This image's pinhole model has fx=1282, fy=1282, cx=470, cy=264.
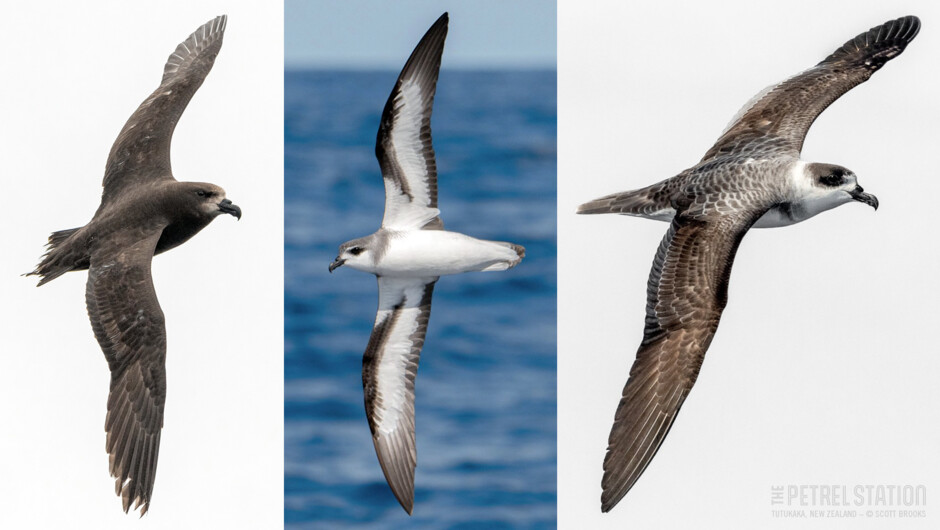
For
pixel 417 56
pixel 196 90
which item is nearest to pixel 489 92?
pixel 196 90

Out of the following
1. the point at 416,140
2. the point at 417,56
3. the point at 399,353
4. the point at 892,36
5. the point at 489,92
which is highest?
the point at 489,92

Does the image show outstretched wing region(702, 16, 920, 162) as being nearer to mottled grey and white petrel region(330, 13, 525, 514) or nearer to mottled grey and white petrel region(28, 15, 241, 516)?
mottled grey and white petrel region(330, 13, 525, 514)

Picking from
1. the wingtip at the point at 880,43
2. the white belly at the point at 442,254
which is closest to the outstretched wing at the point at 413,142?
the white belly at the point at 442,254

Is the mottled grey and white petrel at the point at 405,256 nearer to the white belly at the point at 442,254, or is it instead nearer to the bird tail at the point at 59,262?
the white belly at the point at 442,254

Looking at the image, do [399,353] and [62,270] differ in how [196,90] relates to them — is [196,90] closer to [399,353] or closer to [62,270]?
[62,270]

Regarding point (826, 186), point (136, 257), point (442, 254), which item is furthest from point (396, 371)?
point (826, 186)

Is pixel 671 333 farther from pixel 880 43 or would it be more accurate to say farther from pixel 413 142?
→ pixel 880 43
